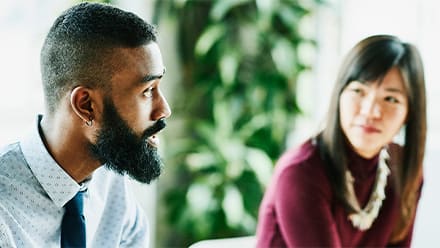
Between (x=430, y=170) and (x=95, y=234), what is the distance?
0.57 m

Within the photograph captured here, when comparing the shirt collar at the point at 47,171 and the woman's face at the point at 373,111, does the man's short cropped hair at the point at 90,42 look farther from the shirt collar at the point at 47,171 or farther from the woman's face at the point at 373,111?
the woman's face at the point at 373,111

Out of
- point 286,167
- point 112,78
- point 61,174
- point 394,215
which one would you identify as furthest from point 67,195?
point 394,215

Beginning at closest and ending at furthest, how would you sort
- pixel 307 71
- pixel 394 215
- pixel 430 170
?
pixel 394 215
pixel 430 170
pixel 307 71

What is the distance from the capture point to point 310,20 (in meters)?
1.88

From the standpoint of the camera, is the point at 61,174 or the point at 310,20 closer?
the point at 61,174

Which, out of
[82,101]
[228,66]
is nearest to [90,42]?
[82,101]

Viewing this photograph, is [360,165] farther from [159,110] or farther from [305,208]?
[159,110]

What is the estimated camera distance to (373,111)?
2.86 feet

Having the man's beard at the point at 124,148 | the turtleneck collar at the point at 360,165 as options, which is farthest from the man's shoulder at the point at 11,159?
the turtleneck collar at the point at 360,165

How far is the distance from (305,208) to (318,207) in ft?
0.06

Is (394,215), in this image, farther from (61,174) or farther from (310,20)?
(310,20)

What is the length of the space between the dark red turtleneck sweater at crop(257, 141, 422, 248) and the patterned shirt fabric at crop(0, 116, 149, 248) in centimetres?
31

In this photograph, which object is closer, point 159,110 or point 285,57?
point 159,110

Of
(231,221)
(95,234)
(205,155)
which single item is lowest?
(231,221)
